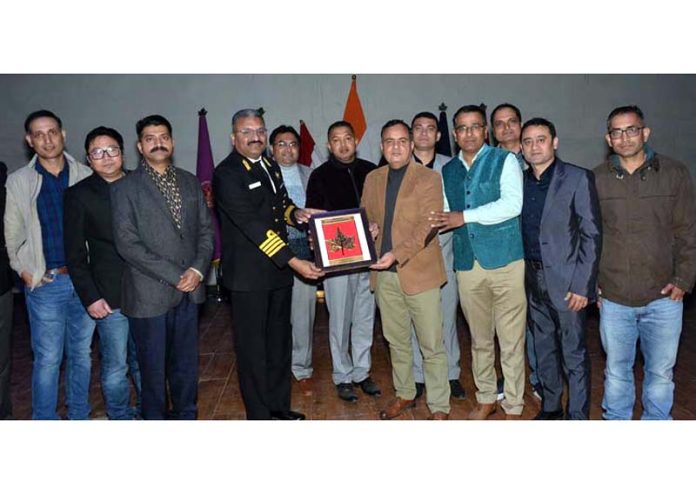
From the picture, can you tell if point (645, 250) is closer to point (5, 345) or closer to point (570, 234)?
point (570, 234)

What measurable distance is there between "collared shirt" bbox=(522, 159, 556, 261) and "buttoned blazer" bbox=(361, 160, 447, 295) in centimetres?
47

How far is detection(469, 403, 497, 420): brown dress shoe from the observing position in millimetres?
3059

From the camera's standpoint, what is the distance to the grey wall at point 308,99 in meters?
6.63

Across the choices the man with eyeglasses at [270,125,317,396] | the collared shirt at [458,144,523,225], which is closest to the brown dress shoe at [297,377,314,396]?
the man with eyeglasses at [270,125,317,396]

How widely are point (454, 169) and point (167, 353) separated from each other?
6.33 ft

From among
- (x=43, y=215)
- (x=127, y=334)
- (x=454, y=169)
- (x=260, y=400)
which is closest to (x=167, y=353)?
(x=127, y=334)

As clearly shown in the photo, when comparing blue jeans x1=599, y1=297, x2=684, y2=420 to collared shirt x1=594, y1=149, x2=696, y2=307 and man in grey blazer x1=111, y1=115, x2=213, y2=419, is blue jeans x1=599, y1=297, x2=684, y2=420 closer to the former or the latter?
collared shirt x1=594, y1=149, x2=696, y2=307

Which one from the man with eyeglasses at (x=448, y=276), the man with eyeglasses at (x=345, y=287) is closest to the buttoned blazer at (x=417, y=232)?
the man with eyeglasses at (x=448, y=276)

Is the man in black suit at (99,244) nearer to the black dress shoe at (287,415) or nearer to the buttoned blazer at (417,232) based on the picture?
the black dress shoe at (287,415)

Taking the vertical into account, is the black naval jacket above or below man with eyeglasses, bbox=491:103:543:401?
below

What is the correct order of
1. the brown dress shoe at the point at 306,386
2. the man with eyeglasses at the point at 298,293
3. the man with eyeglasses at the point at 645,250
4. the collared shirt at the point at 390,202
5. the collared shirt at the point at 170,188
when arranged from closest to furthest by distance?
the man with eyeglasses at the point at 645,250 < the collared shirt at the point at 170,188 < the collared shirt at the point at 390,202 < the brown dress shoe at the point at 306,386 < the man with eyeglasses at the point at 298,293

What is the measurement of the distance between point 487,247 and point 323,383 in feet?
5.56

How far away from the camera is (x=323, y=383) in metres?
3.84

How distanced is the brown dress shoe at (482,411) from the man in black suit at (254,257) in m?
1.21
